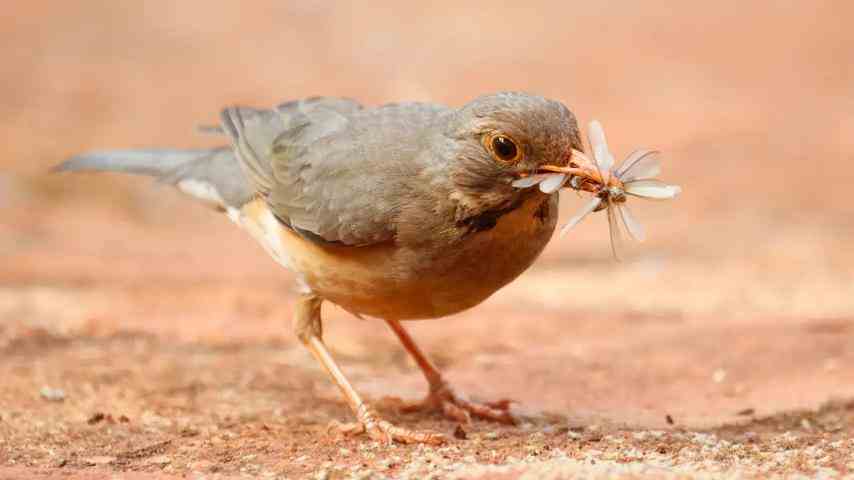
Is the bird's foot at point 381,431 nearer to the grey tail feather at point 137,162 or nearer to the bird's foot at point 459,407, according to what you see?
the bird's foot at point 459,407

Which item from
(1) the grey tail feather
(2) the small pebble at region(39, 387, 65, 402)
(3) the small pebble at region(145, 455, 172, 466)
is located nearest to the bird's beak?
(3) the small pebble at region(145, 455, 172, 466)

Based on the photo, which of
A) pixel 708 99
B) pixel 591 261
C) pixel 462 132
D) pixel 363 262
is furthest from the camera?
pixel 708 99

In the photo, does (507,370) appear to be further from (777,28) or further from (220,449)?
(777,28)

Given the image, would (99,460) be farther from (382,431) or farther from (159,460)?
(382,431)

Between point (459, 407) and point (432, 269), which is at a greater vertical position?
point (432, 269)

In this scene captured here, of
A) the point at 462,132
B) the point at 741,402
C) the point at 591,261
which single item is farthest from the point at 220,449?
the point at 591,261

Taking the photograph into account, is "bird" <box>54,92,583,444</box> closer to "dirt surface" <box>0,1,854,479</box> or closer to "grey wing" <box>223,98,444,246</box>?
"grey wing" <box>223,98,444,246</box>

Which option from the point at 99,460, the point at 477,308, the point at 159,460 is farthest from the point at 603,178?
the point at 477,308
